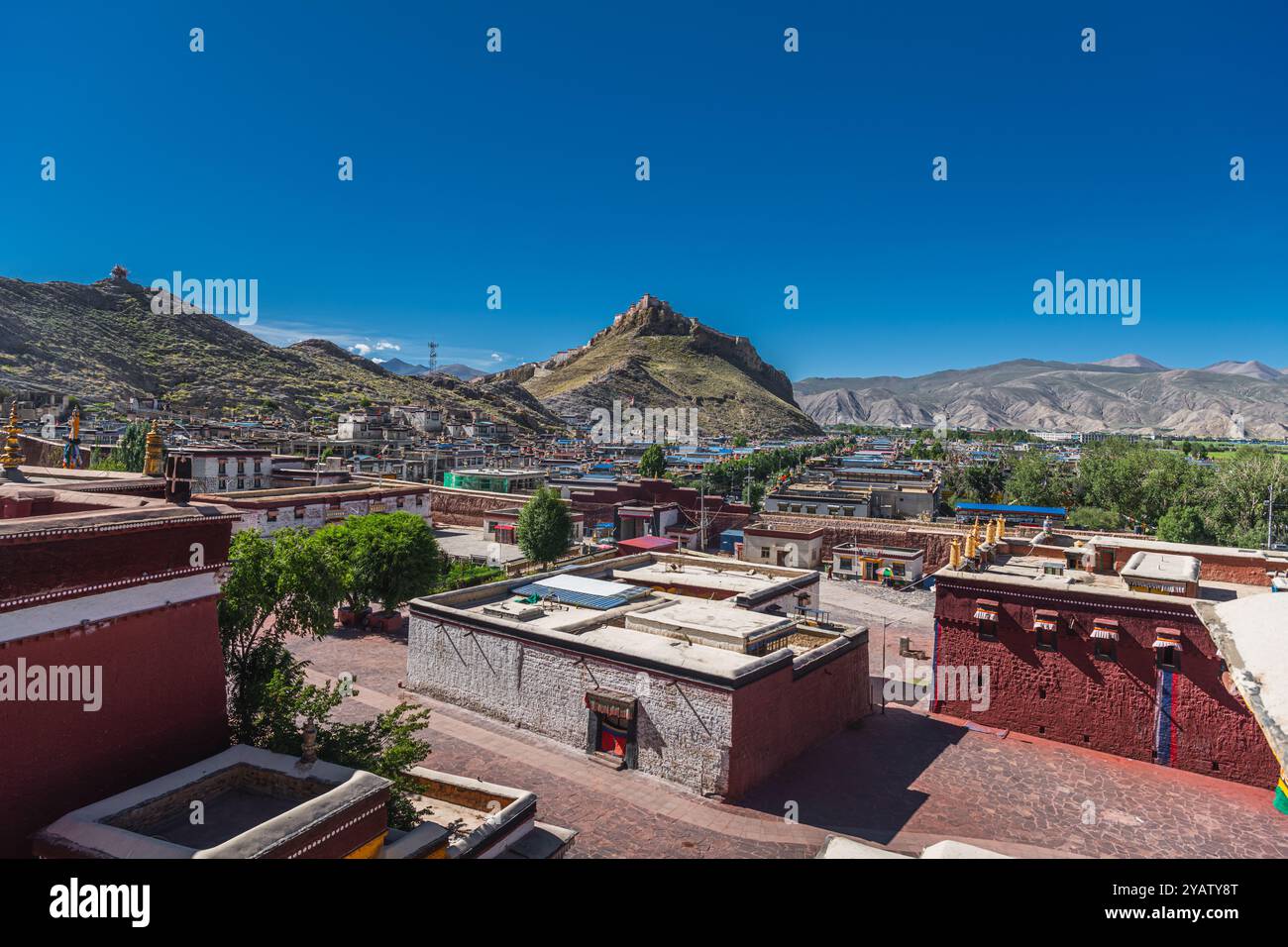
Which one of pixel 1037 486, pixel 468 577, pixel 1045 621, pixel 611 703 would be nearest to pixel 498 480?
pixel 468 577

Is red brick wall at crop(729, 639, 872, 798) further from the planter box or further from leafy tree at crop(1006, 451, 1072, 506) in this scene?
leafy tree at crop(1006, 451, 1072, 506)

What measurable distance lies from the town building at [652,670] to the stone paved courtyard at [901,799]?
1.90ft

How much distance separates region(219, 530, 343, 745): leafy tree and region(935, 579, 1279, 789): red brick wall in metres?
17.8

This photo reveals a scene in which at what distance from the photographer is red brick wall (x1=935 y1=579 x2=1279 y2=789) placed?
60.1 ft

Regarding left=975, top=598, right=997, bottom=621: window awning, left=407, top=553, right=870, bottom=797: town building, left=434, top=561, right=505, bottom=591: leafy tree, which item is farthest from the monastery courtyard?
left=434, top=561, right=505, bottom=591: leafy tree

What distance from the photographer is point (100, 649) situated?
9.30 metres

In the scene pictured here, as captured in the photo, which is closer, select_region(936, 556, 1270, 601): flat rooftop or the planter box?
select_region(936, 556, 1270, 601): flat rooftop

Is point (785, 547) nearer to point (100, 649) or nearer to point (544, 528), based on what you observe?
point (544, 528)

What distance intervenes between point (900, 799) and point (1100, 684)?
774 centimetres

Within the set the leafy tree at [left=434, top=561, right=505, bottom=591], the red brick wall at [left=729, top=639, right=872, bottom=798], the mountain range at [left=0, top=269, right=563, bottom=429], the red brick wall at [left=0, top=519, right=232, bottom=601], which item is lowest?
the red brick wall at [left=729, top=639, right=872, bottom=798]

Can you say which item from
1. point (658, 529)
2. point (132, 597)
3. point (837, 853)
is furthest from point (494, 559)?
point (837, 853)

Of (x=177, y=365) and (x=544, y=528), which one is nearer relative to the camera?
(x=544, y=528)

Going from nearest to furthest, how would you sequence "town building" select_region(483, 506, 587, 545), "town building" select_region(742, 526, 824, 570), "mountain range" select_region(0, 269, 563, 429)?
1. "town building" select_region(742, 526, 824, 570)
2. "town building" select_region(483, 506, 587, 545)
3. "mountain range" select_region(0, 269, 563, 429)
